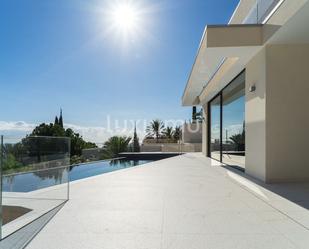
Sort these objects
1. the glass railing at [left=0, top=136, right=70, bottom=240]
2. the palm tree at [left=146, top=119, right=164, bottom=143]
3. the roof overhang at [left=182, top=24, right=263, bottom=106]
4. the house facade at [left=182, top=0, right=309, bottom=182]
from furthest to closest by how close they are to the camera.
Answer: the palm tree at [left=146, top=119, right=164, bottom=143]
the roof overhang at [left=182, top=24, right=263, bottom=106]
the house facade at [left=182, top=0, right=309, bottom=182]
the glass railing at [left=0, top=136, right=70, bottom=240]

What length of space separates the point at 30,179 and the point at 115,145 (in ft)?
43.0

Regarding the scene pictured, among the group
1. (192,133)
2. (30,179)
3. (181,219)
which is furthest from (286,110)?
(192,133)

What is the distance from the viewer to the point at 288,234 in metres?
2.93

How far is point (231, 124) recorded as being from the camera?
33.2 feet

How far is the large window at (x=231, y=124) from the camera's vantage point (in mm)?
8750

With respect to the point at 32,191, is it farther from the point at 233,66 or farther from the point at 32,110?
the point at 32,110

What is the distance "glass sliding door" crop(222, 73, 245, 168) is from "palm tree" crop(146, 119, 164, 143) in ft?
106

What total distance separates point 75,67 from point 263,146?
1226 cm

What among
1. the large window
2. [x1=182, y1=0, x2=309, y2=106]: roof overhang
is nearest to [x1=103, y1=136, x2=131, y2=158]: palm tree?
the large window

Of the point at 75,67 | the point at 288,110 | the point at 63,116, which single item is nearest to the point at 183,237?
the point at 288,110

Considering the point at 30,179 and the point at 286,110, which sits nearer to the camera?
the point at 30,179

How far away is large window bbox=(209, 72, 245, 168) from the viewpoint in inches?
344

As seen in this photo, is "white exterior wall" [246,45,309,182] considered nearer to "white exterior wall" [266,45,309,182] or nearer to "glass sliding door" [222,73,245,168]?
"white exterior wall" [266,45,309,182]

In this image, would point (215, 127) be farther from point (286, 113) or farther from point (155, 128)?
point (155, 128)
